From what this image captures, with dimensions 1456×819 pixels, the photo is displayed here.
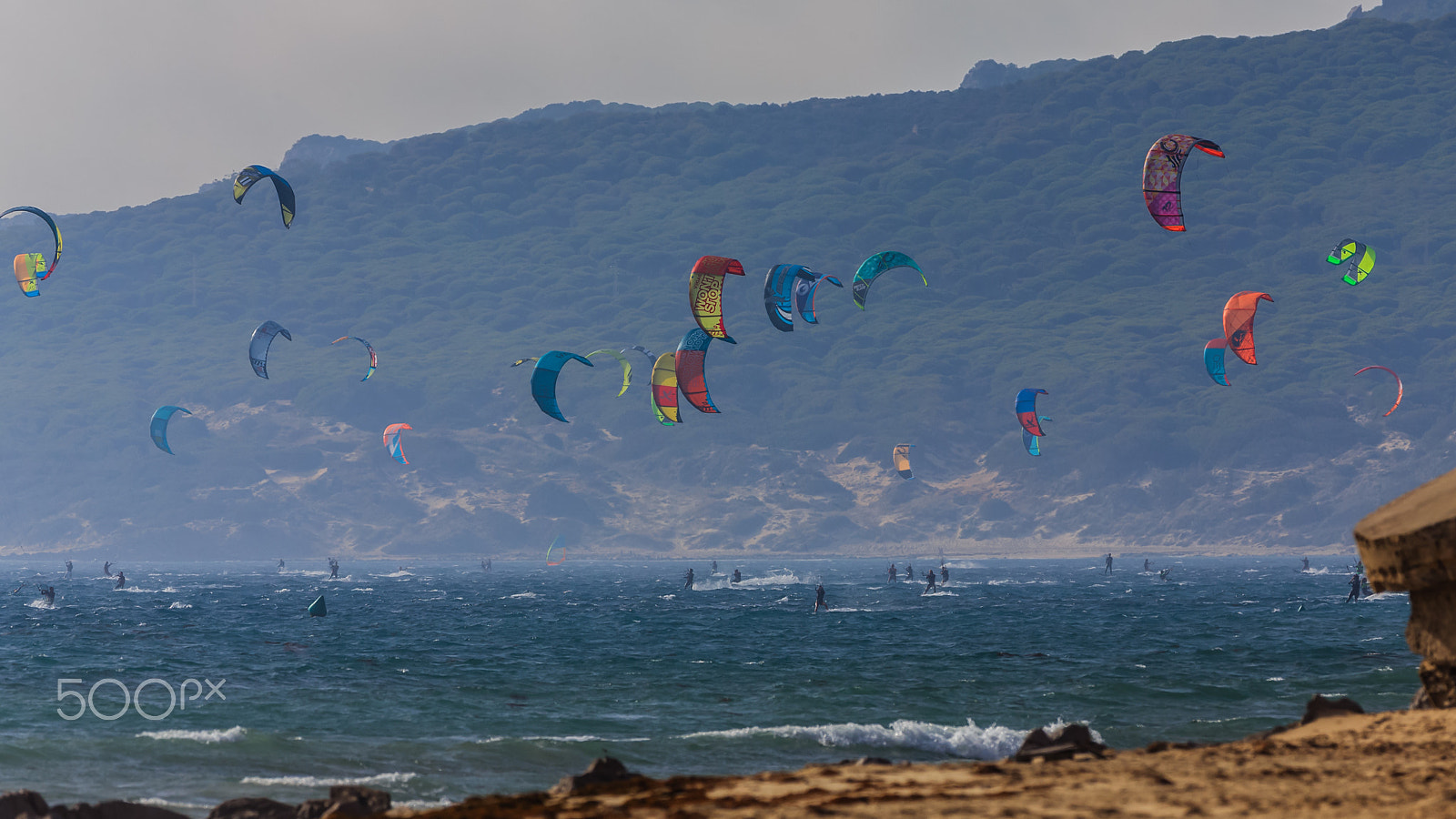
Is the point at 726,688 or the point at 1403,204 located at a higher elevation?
the point at 1403,204

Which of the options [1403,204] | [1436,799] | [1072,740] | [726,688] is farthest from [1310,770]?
[1403,204]

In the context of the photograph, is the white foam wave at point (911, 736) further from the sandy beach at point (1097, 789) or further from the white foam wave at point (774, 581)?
the white foam wave at point (774, 581)

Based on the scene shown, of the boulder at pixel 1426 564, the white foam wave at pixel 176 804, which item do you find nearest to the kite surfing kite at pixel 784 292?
the white foam wave at pixel 176 804

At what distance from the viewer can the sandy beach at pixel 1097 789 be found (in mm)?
6352

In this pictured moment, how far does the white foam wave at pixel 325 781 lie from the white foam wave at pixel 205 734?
2.97 metres

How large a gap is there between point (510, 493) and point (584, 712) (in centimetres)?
14044

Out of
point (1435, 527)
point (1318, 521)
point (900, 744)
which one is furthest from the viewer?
point (1318, 521)

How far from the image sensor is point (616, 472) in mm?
159750

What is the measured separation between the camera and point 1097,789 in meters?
6.88

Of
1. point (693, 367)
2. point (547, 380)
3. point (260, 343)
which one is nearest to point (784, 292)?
point (693, 367)

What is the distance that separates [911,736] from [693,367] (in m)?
23.3

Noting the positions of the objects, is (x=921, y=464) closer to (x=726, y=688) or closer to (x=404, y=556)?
(x=404, y=556)

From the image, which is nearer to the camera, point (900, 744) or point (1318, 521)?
point (900, 744)

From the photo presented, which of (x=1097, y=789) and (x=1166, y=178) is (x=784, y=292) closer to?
(x=1166, y=178)
